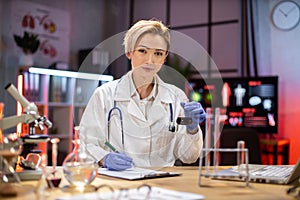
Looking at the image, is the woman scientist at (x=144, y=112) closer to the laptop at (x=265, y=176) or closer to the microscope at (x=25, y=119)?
the laptop at (x=265, y=176)

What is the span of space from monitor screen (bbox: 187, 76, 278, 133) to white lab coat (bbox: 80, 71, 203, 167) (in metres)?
2.21

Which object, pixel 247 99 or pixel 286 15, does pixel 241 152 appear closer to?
pixel 247 99

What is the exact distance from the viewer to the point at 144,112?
186cm

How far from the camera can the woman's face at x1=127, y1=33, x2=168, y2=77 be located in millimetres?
1754

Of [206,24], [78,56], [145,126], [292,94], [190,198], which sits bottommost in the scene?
[190,198]

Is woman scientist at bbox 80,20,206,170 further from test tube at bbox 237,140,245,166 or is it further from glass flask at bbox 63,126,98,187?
glass flask at bbox 63,126,98,187

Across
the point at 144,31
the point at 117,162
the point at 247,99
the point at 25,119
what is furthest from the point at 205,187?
the point at 247,99

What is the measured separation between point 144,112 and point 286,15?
313 cm

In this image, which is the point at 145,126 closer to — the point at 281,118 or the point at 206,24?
the point at 281,118

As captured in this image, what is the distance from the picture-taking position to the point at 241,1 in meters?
4.62

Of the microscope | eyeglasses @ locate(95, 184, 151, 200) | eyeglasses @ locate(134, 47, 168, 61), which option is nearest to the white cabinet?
eyeglasses @ locate(134, 47, 168, 61)

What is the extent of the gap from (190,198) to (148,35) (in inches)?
39.4

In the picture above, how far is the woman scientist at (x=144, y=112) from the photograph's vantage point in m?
1.76

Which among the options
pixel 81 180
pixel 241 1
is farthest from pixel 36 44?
pixel 81 180
